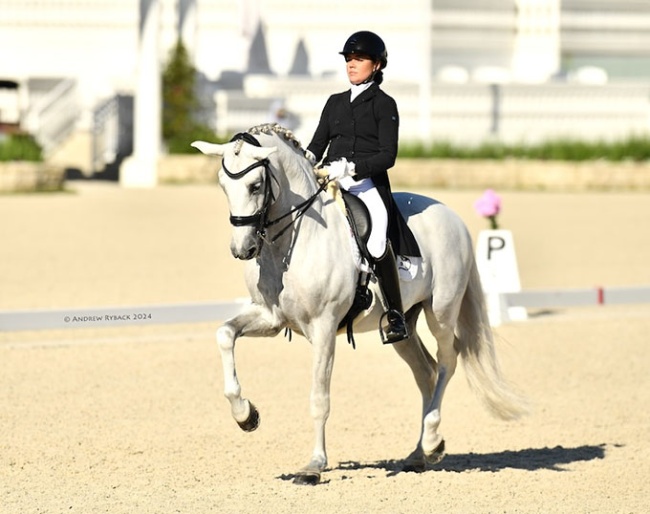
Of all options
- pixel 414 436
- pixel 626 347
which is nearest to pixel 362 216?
pixel 414 436

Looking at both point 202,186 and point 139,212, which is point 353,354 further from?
point 202,186

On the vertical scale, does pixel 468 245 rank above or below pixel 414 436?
above

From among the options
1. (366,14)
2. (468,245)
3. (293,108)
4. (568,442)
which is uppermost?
(366,14)

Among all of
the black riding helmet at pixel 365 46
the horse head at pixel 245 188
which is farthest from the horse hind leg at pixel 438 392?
the horse head at pixel 245 188

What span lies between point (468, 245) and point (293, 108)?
2254cm

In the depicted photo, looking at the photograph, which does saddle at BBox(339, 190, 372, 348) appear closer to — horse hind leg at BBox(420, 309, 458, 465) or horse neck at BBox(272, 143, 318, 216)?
horse neck at BBox(272, 143, 318, 216)

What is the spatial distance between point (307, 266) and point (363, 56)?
1245 mm

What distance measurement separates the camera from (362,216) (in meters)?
7.94

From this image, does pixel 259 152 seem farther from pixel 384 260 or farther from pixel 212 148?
pixel 384 260

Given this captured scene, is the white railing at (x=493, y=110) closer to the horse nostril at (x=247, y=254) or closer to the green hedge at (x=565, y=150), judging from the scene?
the green hedge at (x=565, y=150)

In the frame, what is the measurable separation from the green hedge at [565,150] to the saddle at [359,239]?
2175 centimetres

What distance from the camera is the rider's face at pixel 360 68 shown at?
8031 millimetres

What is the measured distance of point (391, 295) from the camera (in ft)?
26.4

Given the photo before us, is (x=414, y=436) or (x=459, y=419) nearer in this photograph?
(x=414, y=436)
